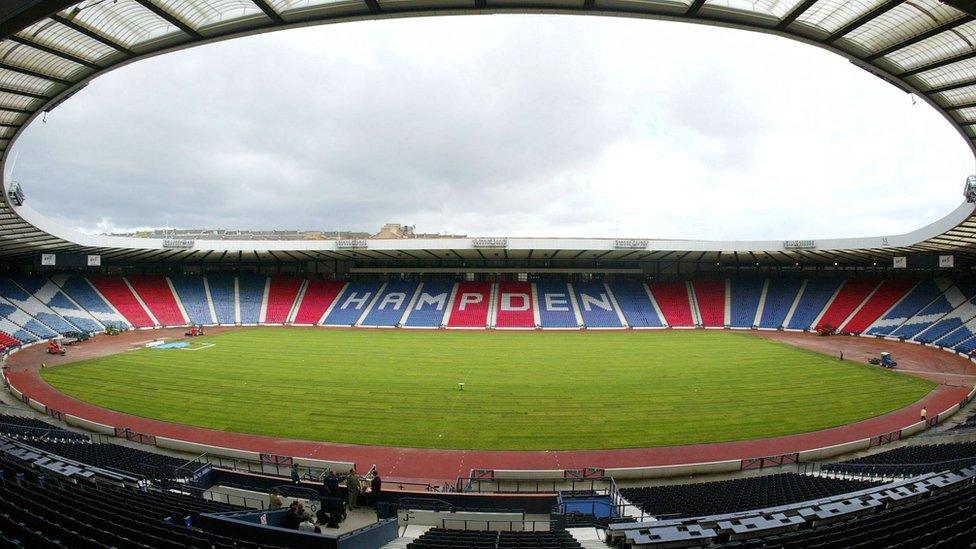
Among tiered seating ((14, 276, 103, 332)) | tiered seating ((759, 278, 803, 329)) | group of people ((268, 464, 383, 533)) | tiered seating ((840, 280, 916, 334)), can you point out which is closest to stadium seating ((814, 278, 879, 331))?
tiered seating ((840, 280, 916, 334))

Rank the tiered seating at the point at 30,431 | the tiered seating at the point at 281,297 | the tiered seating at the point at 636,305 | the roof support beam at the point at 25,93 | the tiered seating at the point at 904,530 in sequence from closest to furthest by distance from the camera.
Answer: the tiered seating at the point at 904,530, the roof support beam at the point at 25,93, the tiered seating at the point at 30,431, the tiered seating at the point at 636,305, the tiered seating at the point at 281,297

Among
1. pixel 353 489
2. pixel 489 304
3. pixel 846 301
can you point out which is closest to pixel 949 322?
pixel 846 301

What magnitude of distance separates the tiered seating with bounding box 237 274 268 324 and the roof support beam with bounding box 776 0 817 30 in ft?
186

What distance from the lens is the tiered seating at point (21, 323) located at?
39.8 metres

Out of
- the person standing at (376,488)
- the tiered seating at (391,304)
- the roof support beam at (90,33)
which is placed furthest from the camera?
the tiered seating at (391,304)

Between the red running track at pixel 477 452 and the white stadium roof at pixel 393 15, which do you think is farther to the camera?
the red running track at pixel 477 452

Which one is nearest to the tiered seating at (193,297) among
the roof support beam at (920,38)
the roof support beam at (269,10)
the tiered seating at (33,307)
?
the tiered seating at (33,307)

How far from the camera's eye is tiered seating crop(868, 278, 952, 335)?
44.3 m

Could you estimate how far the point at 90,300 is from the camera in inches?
1927

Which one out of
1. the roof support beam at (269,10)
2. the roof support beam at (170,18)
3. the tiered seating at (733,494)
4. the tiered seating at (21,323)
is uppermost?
the roof support beam at (170,18)

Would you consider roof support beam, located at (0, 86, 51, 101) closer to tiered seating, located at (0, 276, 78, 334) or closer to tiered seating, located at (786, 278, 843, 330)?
tiered seating, located at (0, 276, 78, 334)

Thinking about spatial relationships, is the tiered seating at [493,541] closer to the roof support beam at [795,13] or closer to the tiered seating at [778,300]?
the roof support beam at [795,13]

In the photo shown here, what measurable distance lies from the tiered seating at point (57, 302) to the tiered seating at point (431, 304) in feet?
107

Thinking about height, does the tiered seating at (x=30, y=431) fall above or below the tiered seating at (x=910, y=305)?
below
